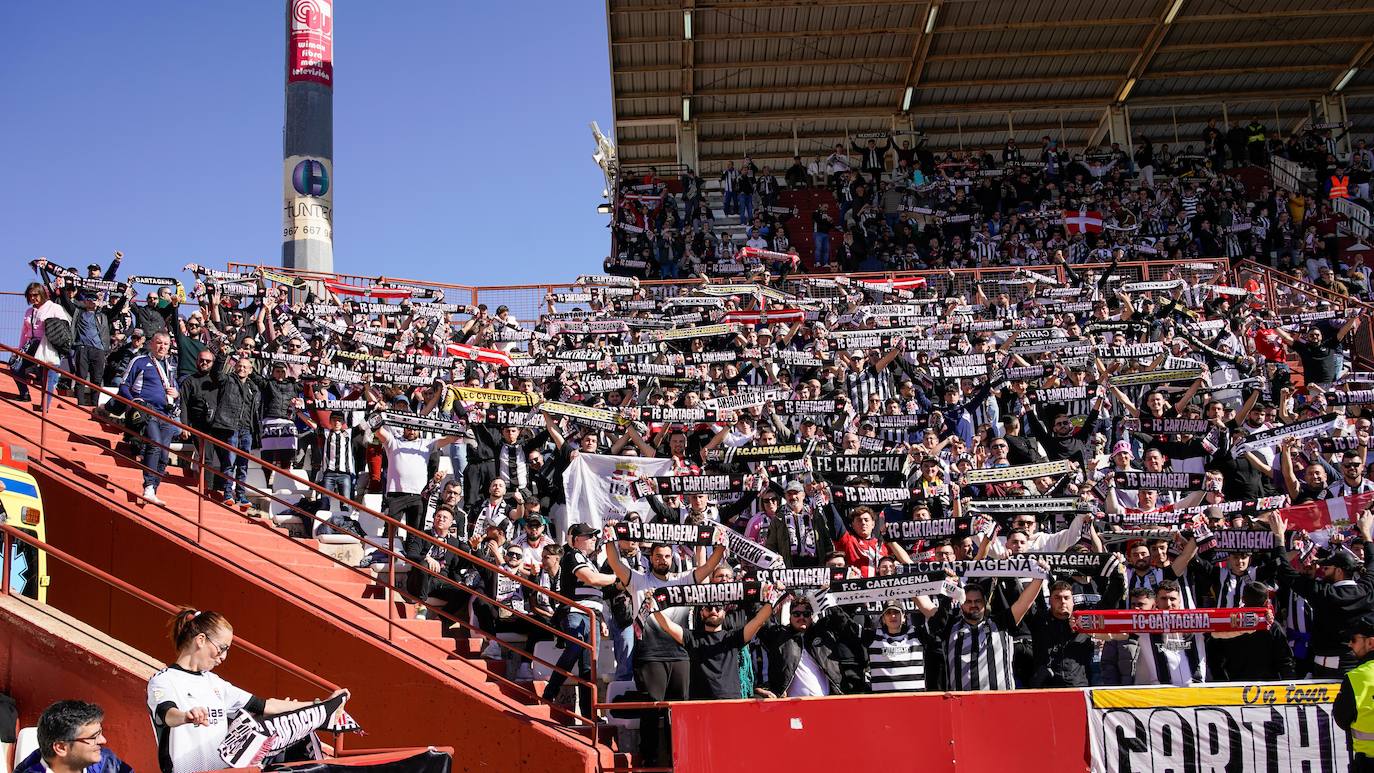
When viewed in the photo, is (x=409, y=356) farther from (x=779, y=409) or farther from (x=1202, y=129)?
(x=1202, y=129)

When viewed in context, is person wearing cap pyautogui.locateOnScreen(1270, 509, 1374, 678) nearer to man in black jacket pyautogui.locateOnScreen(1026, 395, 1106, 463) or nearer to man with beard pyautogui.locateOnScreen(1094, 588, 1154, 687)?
man with beard pyautogui.locateOnScreen(1094, 588, 1154, 687)

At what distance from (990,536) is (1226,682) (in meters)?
2.60

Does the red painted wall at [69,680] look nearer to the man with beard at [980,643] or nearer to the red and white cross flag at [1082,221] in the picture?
the man with beard at [980,643]

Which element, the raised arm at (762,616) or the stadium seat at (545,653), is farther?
the stadium seat at (545,653)

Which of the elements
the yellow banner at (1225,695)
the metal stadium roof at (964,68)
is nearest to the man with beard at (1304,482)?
the yellow banner at (1225,695)

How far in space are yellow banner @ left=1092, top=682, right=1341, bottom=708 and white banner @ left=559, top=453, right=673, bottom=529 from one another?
6.45 meters

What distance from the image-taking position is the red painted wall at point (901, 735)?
28.9 ft

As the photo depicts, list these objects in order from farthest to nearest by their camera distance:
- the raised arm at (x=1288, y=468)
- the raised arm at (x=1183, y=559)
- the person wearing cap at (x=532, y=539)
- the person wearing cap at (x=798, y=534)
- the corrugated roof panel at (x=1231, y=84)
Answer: the corrugated roof panel at (x=1231, y=84) → the raised arm at (x=1288, y=468) → the person wearing cap at (x=532, y=539) → the person wearing cap at (x=798, y=534) → the raised arm at (x=1183, y=559)

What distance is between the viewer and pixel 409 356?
18188 mm

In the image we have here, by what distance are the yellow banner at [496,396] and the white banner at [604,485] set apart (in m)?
1.19

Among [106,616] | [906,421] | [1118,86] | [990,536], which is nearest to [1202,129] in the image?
[1118,86]

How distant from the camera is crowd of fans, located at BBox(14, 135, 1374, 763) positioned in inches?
394

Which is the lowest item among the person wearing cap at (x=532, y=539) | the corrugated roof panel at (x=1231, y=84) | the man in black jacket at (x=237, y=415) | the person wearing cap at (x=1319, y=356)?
the person wearing cap at (x=532, y=539)

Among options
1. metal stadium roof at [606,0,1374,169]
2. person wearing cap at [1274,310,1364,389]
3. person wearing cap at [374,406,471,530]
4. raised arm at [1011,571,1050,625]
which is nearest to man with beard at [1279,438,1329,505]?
raised arm at [1011,571,1050,625]
